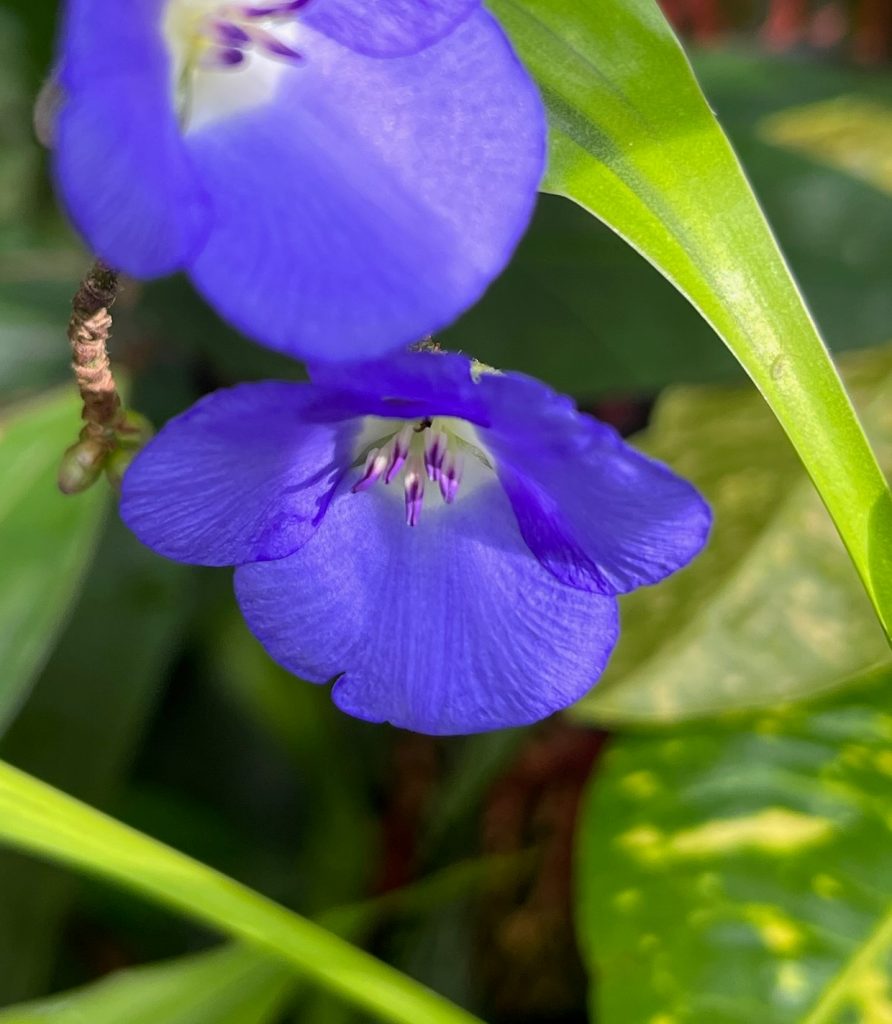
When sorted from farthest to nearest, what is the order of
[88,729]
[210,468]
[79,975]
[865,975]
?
[79,975] < [88,729] < [865,975] < [210,468]

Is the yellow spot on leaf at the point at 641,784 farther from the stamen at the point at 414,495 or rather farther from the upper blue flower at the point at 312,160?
the upper blue flower at the point at 312,160

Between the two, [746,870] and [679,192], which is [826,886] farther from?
[679,192]

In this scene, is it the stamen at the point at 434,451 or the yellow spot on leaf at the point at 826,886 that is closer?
the stamen at the point at 434,451

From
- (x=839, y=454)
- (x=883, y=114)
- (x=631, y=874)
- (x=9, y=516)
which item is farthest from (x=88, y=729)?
(x=883, y=114)

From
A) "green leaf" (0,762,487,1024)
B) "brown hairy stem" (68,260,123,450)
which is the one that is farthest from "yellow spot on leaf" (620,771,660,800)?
"brown hairy stem" (68,260,123,450)

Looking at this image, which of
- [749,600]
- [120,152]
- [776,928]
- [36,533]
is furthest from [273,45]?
[776,928]

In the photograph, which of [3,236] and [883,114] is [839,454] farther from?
[3,236]

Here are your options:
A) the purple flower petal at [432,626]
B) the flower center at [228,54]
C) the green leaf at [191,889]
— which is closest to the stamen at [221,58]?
the flower center at [228,54]
